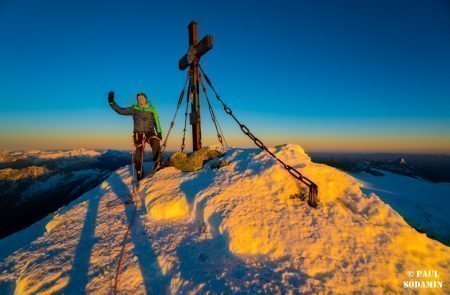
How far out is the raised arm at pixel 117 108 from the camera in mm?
8314

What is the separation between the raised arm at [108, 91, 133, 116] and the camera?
8.31m

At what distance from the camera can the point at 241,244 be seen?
4.22 m

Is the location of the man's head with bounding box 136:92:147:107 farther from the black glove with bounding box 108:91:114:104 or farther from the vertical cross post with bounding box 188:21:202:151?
the vertical cross post with bounding box 188:21:202:151

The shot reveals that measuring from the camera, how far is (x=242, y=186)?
5.70 metres

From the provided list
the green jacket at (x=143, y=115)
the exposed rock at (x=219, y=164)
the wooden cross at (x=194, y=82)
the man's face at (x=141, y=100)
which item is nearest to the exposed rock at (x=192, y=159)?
the wooden cross at (x=194, y=82)

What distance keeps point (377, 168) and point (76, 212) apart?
49.9m

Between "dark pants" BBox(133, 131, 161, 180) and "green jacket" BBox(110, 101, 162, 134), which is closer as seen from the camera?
"green jacket" BBox(110, 101, 162, 134)

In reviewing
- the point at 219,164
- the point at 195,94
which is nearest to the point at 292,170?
the point at 219,164

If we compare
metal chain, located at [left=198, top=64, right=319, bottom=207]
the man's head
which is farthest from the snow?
the man's head

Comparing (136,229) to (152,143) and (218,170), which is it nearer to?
(218,170)

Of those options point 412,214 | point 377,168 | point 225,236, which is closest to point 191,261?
point 225,236

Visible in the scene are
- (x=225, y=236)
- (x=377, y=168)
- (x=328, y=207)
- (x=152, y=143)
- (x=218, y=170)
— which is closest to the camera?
(x=225, y=236)

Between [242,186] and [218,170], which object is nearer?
[242,186]

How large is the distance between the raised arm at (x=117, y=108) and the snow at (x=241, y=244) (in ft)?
13.0
